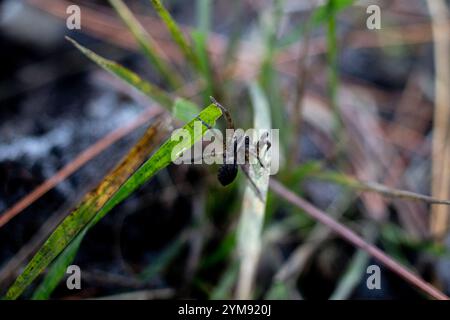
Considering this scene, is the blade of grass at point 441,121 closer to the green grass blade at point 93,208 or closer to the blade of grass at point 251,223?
the blade of grass at point 251,223

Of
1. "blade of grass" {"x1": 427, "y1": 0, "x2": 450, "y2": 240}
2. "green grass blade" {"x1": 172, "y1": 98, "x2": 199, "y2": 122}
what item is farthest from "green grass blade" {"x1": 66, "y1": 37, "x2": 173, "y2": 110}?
"blade of grass" {"x1": 427, "y1": 0, "x2": 450, "y2": 240}

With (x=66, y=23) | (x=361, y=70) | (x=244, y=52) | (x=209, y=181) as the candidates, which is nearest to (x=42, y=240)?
(x=209, y=181)

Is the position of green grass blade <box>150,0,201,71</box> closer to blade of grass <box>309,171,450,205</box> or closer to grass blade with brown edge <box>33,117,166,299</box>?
grass blade with brown edge <box>33,117,166,299</box>

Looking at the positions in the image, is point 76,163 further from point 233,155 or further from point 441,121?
point 441,121

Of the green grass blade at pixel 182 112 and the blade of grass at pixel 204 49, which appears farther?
the blade of grass at pixel 204 49

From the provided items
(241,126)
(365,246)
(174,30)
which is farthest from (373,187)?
(174,30)

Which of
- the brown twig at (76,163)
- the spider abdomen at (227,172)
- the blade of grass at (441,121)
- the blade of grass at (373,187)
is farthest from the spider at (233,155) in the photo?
the blade of grass at (441,121)
